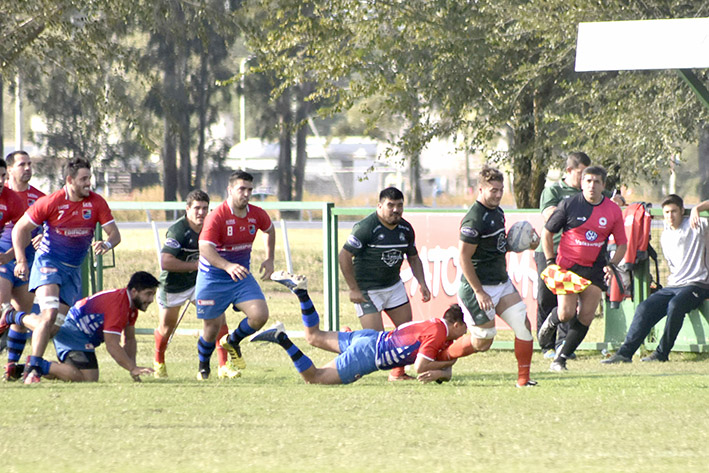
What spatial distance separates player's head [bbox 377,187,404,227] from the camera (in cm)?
1000

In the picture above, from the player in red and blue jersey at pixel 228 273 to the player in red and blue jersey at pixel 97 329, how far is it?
677 mm

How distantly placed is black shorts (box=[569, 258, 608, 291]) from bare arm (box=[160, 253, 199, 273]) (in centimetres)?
369

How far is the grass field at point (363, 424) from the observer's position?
6.10 meters

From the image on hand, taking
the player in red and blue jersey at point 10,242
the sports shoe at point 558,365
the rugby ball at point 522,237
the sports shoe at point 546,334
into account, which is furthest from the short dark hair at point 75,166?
the sports shoe at point 546,334

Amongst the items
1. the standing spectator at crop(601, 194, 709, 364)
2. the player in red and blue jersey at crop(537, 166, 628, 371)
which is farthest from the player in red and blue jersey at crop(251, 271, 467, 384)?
the standing spectator at crop(601, 194, 709, 364)

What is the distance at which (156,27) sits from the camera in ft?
61.0

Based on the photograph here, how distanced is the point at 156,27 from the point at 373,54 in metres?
3.71

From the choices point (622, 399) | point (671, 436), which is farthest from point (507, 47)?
point (671, 436)

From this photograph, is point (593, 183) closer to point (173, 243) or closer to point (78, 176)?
point (173, 243)

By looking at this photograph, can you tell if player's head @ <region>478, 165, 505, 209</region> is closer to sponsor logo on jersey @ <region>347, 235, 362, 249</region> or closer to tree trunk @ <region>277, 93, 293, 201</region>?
sponsor logo on jersey @ <region>347, 235, 362, 249</region>

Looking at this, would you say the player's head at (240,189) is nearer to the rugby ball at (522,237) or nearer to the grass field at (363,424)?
the grass field at (363,424)

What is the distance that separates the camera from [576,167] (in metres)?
11.4

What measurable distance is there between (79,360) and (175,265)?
4.75 feet

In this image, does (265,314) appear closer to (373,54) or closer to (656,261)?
(656,261)
